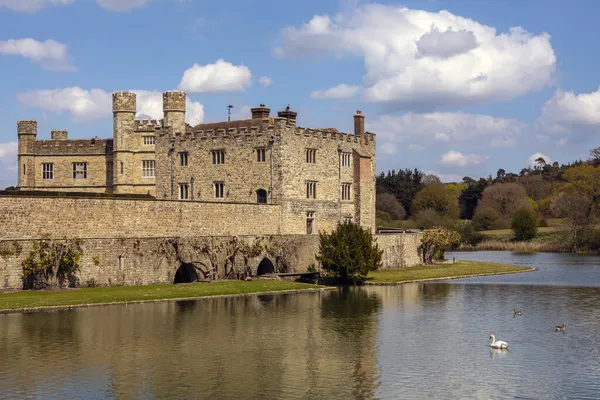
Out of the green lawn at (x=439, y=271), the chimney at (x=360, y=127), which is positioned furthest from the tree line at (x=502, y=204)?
the chimney at (x=360, y=127)

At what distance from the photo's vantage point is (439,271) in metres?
66.6

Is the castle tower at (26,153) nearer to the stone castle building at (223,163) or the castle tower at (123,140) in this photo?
the stone castle building at (223,163)

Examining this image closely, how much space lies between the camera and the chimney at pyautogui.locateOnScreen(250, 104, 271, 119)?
68.4m

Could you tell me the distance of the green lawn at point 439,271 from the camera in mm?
60719

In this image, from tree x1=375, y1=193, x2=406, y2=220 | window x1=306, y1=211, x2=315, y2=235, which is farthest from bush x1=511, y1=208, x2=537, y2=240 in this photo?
window x1=306, y1=211, x2=315, y2=235

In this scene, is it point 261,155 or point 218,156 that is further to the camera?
point 218,156

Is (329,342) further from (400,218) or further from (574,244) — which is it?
(400,218)

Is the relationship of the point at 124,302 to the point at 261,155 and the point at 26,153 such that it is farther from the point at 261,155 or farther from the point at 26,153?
the point at 26,153

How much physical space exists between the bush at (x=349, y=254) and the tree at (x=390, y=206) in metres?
82.8

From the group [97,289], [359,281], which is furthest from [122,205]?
[359,281]

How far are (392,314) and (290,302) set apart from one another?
682 cm

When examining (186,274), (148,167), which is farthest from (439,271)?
(148,167)

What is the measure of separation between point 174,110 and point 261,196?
11721 millimetres

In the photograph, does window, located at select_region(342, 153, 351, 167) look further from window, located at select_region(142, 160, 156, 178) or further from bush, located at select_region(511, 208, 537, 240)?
bush, located at select_region(511, 208, 537, 240)
